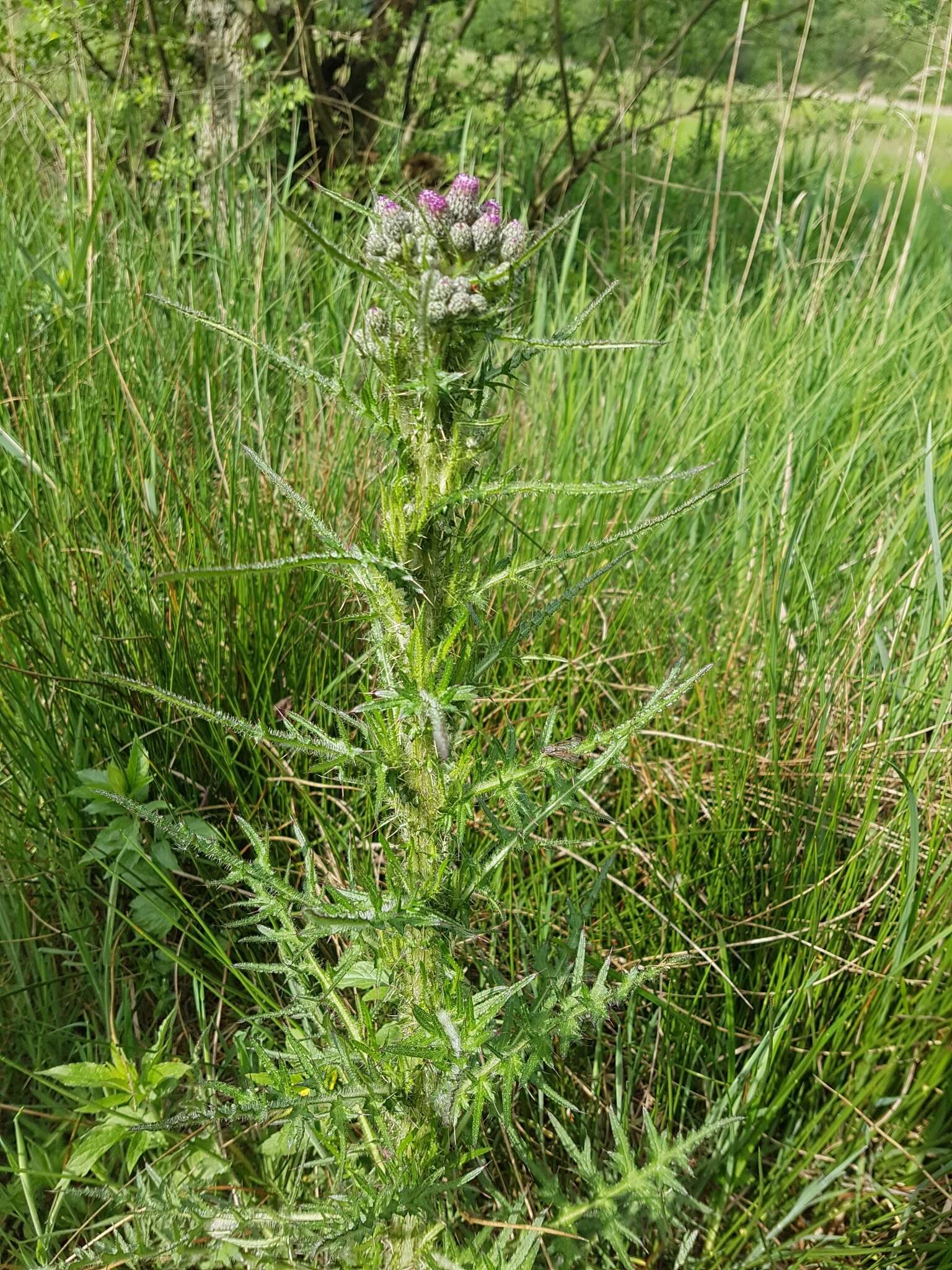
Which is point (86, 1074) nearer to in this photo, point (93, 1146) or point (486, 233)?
point (93, 1146)

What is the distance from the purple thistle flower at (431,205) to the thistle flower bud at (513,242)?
0.07m

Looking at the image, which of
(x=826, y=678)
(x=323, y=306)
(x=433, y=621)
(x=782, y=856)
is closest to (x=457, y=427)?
(x=433, y=621)

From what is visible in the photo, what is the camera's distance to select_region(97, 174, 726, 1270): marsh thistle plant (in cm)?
78

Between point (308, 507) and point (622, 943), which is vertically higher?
point (308, 507)

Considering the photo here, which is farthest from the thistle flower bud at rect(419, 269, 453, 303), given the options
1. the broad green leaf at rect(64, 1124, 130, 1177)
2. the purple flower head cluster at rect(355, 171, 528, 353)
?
the broad green leaf at rect(64, 1124, 130, 1177)

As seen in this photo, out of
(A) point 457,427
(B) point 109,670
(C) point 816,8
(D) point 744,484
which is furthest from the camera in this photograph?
A: (C) point 816,8

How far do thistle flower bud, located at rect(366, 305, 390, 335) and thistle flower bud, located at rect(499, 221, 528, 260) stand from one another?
11 centimetres

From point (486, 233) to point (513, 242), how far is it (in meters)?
0.02

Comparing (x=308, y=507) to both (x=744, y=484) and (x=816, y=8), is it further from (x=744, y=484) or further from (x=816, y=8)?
(x=816, y=8)

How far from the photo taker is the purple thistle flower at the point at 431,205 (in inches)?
30.3

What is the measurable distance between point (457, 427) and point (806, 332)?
216cm

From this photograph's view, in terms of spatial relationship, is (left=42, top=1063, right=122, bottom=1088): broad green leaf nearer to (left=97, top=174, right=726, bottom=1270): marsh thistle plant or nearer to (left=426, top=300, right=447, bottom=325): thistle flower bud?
(left=97, top=174, right=726, bottom=1270): marsh thistle plant

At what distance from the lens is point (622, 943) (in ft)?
4.55

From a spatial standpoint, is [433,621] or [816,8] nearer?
[433,621]
